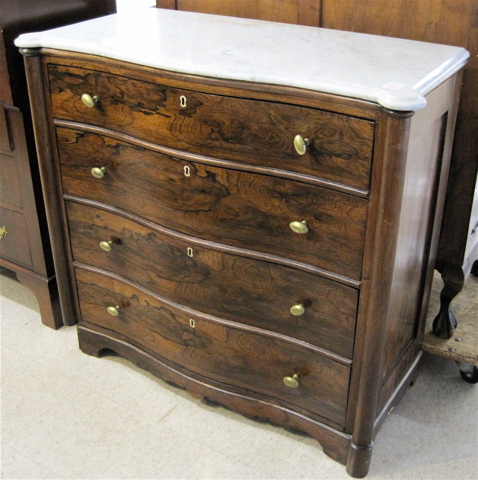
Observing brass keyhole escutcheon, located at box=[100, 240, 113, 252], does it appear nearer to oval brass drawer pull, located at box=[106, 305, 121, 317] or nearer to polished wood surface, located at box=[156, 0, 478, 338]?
oval brass drawer pull, located at box=[106, 305, 121, 317]

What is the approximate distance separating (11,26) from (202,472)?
4.60 ft

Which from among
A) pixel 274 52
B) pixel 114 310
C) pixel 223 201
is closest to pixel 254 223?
pixel 223 201

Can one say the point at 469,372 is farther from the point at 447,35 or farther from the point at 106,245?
the point at 106,245

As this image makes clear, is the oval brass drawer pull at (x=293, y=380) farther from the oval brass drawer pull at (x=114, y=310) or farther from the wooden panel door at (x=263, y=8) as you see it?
the wooden panel door at (x=263, y=8)

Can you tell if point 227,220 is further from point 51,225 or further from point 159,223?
point 51,225

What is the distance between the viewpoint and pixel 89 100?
178 centimetres

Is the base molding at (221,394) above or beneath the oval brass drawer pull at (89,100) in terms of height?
beneath

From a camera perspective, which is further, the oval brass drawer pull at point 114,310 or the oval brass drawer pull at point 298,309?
the oval brass drawer pull at point 114,310

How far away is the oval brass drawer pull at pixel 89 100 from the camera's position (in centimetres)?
178

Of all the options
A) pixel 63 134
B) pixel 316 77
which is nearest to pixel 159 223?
pixel 63 134

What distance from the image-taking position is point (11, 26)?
2014mm

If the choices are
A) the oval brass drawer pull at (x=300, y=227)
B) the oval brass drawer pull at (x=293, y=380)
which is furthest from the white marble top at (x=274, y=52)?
the oval brass drawer pull at (x=293, y=380)

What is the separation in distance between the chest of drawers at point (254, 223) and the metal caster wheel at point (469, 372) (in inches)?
7.7

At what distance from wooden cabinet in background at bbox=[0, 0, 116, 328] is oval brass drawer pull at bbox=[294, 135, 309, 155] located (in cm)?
102
